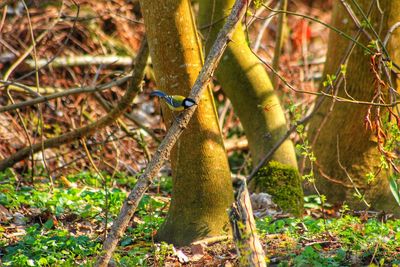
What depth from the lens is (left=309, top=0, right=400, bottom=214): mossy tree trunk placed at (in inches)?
240

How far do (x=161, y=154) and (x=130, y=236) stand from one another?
132 cm

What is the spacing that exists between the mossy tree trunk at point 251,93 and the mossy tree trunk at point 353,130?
38 centimetres

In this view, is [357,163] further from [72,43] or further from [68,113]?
[72,43]

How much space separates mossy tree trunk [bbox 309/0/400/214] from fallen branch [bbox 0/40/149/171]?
1.79 m

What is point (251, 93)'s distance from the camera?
6215 mm

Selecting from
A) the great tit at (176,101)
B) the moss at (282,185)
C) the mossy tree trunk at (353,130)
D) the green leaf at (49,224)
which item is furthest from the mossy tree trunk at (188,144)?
the mossy tree trunk at (353,130)

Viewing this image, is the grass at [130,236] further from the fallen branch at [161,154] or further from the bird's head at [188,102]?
the bird's head at [188,102]

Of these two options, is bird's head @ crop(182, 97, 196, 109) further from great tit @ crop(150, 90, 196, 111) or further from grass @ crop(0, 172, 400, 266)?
grass @ crop(0, 172, 400, 266)

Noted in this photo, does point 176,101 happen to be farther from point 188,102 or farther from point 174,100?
point 188,102

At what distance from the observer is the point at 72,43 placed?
971 centimetres

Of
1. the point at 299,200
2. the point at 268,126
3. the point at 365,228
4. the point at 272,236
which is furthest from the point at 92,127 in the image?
the point at 365,228

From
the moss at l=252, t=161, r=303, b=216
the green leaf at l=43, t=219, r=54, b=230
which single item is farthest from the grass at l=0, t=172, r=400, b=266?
the moss at l=252, t=161, r=303, b=216

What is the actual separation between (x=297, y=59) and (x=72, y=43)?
414 centimetres

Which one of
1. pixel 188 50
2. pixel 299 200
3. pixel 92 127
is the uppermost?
pixel 188 50
